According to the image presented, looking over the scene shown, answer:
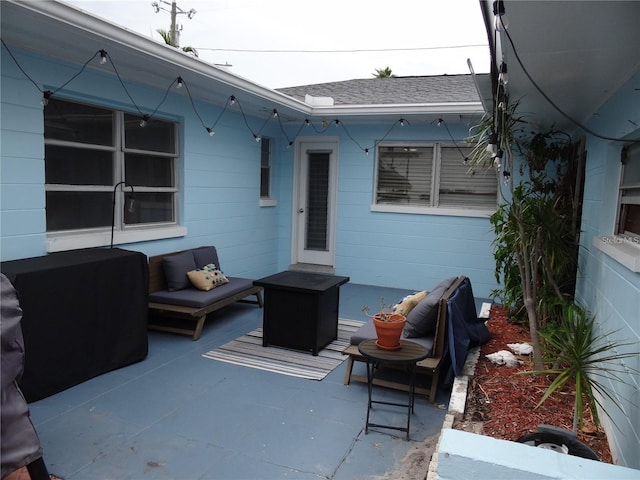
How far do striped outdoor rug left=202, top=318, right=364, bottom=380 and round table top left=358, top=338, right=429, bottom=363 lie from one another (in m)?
0.78

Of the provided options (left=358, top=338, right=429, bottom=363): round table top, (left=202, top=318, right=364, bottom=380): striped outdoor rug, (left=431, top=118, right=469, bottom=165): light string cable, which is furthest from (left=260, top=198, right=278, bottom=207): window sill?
(left=358, top=338, right=429, bottom=363): round table top

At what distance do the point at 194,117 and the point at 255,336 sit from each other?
2742 mm

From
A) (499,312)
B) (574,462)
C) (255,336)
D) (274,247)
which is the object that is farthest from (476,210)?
(574,462)

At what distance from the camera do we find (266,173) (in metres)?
7.73

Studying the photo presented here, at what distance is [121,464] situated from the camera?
8.64ft

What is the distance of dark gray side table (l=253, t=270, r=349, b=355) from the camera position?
434 centimetres

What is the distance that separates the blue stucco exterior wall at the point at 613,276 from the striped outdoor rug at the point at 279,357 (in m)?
2.11

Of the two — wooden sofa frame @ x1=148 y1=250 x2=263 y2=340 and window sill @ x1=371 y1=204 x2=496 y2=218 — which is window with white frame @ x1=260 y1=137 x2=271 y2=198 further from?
wooden sofa frame @ x1=148 y1=250 x2=263 y2=340

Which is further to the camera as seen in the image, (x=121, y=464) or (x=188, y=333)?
(x=188, y=333)

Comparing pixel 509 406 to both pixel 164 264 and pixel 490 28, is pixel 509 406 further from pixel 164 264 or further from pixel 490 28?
pixel 164 264

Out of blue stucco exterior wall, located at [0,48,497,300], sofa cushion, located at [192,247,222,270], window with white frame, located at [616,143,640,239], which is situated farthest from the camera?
sofa cushion, located at [192,247,222,270]

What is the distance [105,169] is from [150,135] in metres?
0.75

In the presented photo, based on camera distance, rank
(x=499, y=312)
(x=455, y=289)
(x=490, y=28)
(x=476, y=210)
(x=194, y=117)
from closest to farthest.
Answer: (x=490, y=28), (x=455, y=289), (x=499, y=312), (x=194, y=117), (x=476, y=210)

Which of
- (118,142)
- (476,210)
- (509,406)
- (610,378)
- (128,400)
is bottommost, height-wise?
(128,400)
